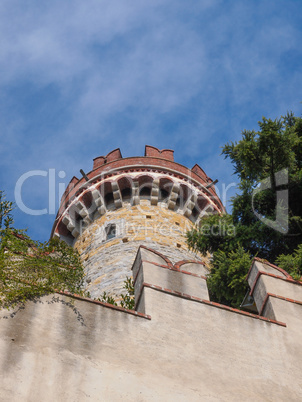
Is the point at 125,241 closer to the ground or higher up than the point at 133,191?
closer to the ground

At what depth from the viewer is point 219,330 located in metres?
6.40

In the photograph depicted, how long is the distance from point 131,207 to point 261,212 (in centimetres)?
609

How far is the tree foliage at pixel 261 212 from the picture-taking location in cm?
1171

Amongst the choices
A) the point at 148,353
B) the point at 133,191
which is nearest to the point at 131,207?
the point at 133,191

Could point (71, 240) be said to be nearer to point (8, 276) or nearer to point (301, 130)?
point (301, 130)

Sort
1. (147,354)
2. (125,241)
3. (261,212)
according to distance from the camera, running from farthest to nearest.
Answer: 1. (125,241)
2. (261,212)
3. (147,354)

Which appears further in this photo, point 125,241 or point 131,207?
point 131,207

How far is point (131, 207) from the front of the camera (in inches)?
702

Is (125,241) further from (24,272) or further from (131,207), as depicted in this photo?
(24,272)

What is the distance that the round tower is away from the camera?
15922 mm

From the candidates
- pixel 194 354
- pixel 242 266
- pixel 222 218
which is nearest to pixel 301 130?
pixel 222 218

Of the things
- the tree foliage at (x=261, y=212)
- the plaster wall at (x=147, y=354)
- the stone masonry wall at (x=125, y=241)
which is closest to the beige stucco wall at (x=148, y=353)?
the plaster wall at (x=147, y=354)

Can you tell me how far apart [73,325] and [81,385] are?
2.49ft

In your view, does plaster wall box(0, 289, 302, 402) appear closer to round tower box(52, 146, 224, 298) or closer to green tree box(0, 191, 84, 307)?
green tree box(0, 191, 84, 307)
